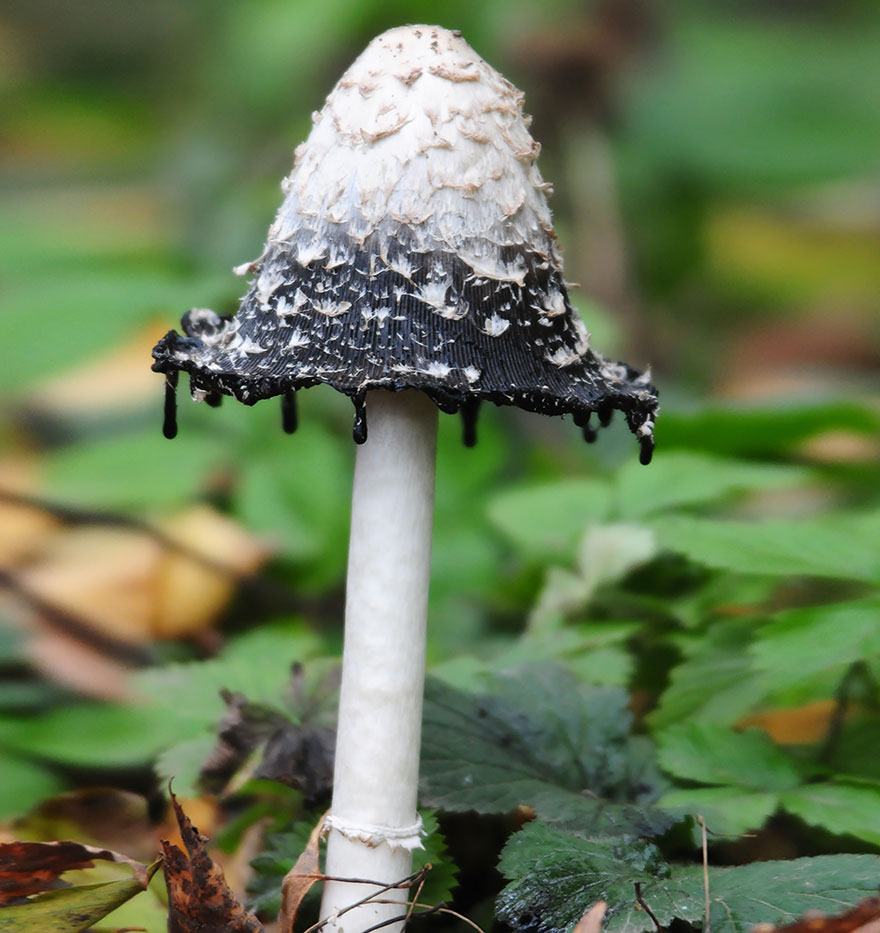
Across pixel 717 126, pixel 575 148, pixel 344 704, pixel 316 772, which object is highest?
pixel 717 126

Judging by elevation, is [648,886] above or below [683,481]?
below

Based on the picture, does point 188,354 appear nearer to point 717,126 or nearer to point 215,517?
point 215,517

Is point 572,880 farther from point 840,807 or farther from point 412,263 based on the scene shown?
point 412,263

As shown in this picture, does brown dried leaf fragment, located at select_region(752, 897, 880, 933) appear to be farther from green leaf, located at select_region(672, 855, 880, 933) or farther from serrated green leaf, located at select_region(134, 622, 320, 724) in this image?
serrated green leaf, located at select_region(134, 622, 320, 724)

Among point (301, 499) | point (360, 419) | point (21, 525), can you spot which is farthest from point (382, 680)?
point (21, 525)

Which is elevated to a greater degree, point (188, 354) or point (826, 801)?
point (188, 354)

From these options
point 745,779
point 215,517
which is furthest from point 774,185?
point 745,779

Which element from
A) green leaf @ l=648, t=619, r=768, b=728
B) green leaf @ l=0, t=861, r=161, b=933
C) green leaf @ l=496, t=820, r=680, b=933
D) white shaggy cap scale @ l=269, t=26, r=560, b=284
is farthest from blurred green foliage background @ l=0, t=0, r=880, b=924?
white shaggy cap scale @ l=269, t=26, r=560, b=284
